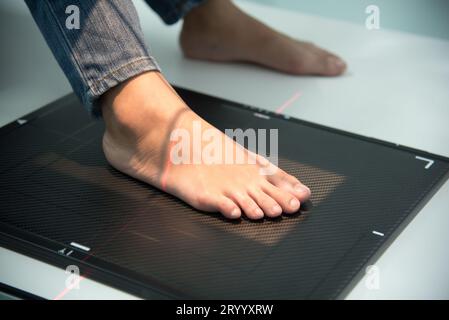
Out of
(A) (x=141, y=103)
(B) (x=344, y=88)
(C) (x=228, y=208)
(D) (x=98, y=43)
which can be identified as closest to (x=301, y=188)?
(C) (x=228, y=208)

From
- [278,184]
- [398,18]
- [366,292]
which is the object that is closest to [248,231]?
[278,184]

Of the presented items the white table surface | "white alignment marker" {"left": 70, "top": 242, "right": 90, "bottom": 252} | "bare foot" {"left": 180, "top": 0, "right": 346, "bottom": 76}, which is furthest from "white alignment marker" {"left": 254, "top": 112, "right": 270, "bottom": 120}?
"white alignment marker" {"left": 70, "top": 242, "right": 90, "bottom": 252}

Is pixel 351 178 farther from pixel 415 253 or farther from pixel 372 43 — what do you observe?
pixel 372 43

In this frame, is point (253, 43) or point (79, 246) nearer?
point (79, 246)

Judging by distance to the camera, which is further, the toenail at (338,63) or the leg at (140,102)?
the toenail at (338,63)

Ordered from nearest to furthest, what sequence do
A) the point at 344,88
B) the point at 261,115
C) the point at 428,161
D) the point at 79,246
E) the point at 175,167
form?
the point at 79,246, the point at 175,167, the point at 428,161, the point at 261,115, the point at 344,88

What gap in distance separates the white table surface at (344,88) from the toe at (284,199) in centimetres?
16

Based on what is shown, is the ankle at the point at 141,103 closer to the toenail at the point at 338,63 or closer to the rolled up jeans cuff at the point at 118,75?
the rolled up jeans cuff at the point at 118,75

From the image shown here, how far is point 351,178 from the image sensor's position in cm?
143

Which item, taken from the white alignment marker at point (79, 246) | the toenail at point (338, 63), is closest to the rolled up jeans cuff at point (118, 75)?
the white alignment marker at point (79, 246)

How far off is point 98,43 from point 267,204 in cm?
38

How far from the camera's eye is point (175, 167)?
135 centimetres

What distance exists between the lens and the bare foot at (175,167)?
51.3 inches

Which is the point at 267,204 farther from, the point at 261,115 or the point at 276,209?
the point at 261,115
